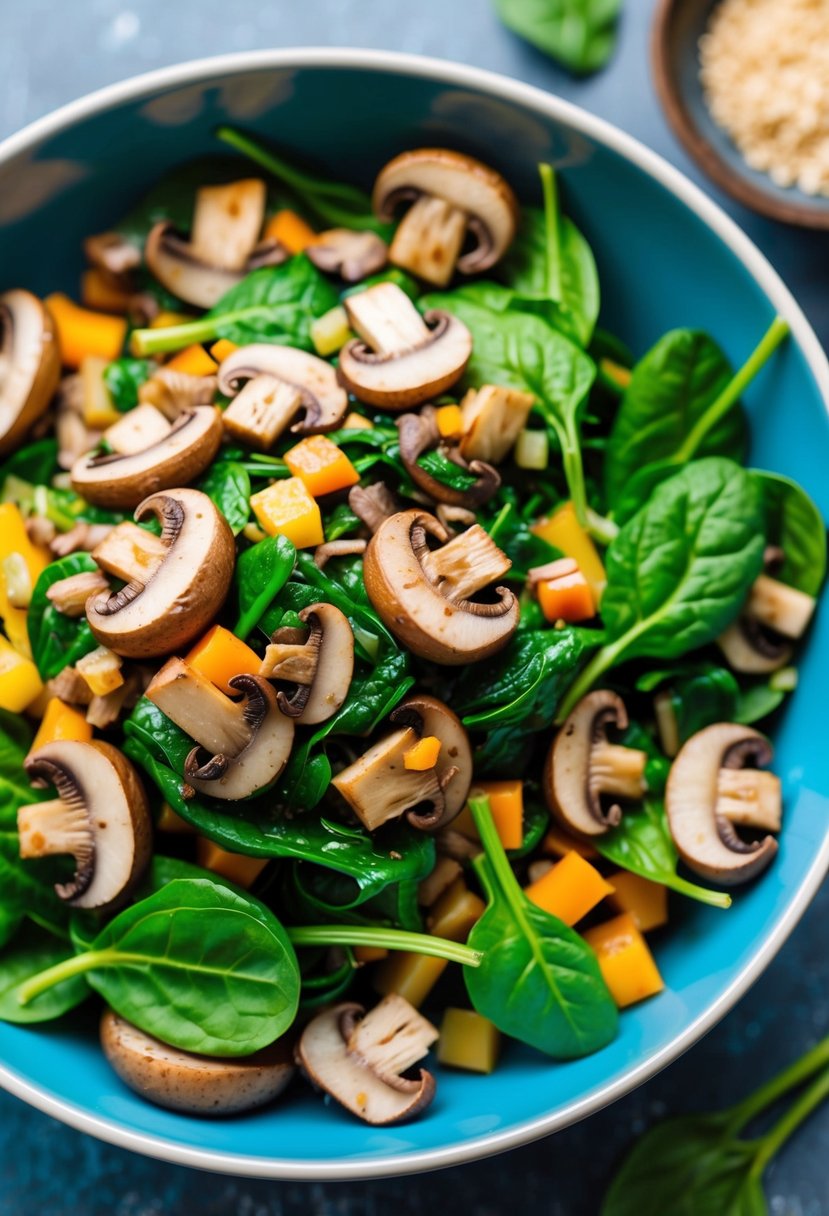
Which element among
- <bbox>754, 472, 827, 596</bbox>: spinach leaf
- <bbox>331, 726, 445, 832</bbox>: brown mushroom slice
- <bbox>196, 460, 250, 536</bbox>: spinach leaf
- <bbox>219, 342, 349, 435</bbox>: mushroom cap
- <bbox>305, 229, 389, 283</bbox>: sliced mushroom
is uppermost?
<bbox>305, 229, 389, 283</bbox>: sliced mushroom

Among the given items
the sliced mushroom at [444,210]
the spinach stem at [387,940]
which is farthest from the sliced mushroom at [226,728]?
the sliced mushroom at [444,210]

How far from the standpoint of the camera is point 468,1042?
2367 millimetres

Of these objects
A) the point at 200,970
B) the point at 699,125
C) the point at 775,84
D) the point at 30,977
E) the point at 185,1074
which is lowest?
the point at 30,977

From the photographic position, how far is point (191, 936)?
2.18 meters

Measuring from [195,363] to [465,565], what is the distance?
809 mm

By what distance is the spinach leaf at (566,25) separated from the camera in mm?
2883

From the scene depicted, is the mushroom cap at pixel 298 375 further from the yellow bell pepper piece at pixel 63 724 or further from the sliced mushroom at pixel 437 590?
the yellow bell pepper piece at pixel 63 724

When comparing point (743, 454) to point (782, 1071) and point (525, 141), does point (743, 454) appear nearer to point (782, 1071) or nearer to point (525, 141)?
point (525, 141)

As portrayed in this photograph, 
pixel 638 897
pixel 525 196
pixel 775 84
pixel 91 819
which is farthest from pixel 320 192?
pixel 638 897

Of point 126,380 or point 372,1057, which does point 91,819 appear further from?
point 126,380

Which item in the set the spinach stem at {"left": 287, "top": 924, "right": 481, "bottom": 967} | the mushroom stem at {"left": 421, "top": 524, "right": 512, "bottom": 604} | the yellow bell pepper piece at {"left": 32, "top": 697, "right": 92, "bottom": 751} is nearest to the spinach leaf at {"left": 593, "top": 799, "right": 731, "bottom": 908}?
the spinach stem at {"left": 287, "top": 924, "right": 481, "bottom": 967}

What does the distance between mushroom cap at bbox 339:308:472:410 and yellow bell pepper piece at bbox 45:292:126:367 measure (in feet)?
2.11

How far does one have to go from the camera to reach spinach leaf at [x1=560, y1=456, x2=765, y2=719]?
7.79 ft

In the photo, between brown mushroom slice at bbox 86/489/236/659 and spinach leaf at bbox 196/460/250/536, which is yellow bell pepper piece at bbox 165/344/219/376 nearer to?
spinach leaf at bbox 196/460/250/536
